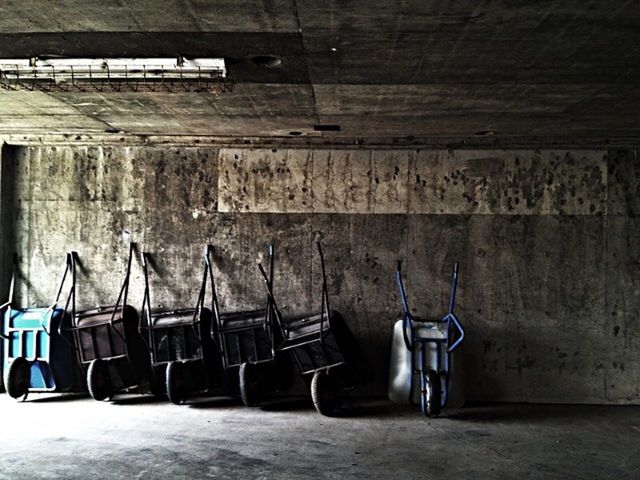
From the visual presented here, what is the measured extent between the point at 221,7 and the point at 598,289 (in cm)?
483

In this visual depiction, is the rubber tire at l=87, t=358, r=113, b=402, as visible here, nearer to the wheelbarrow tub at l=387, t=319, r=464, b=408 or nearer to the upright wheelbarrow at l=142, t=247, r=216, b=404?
the upright wheelbarrow at l=142, t=247, r=216, b=404

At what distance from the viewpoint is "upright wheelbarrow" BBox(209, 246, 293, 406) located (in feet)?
18.7

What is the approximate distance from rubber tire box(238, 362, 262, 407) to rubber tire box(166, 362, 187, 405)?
0.54 metres

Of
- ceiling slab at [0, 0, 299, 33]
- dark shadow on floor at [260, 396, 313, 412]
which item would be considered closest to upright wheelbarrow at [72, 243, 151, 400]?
dark shadow on floor at [260, 396, 313, 412]

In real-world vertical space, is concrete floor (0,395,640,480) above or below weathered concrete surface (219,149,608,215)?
below

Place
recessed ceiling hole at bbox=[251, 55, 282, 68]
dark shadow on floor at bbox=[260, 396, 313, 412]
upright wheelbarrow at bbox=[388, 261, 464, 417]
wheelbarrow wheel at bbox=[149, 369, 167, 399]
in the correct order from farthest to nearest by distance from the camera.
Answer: wheelbarrow wheel at bbox=[149, 369, 167, 399], dark shadow on floor at bbox=[260, 396, 313, 412], upright wheelbarrow at bbox=[388, 261, 464, 417], recessed ceiling hole at bbox=[251, 55, 282, 68]

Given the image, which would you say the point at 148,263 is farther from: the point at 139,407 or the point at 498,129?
the point at 498,129

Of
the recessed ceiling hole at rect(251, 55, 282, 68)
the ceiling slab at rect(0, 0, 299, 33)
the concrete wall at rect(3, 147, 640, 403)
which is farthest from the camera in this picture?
the concrete wall at rect(3, 147, 640, 403)

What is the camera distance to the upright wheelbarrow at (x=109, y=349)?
19.0 feet

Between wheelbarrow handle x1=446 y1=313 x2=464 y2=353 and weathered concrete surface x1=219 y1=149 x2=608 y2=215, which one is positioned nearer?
wheelbarrow handle x1=446 y1=313 x2=464 y2=353

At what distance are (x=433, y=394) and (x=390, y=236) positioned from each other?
1655mm

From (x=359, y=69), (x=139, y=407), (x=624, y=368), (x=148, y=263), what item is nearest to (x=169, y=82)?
(x=359, y=69)

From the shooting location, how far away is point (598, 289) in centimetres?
620

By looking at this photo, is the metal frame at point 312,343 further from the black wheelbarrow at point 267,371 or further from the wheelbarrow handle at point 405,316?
the wheelbarrow handle at point 405,316
